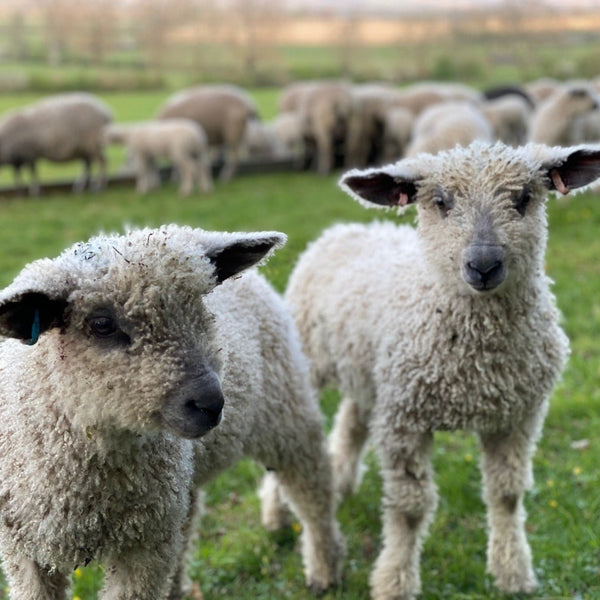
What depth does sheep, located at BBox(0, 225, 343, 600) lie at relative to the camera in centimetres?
223

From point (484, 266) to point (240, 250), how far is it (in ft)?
3.36

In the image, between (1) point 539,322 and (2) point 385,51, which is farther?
(2) point 385,51

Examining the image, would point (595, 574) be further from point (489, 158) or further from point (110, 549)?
point (110, 549)

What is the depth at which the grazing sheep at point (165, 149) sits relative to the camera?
12867 millimetres

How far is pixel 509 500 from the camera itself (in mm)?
3703

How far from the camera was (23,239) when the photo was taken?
9.63 meters

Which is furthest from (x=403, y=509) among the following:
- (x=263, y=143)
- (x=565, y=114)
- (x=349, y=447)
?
(x=263, y=143)

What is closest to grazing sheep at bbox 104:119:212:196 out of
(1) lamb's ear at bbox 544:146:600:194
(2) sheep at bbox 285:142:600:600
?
(2) sheep at bbox 285:142:600:600

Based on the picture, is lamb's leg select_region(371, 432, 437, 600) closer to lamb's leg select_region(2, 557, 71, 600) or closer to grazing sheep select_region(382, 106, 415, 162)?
lamb's leg select_region(2, 557, 71, 600)

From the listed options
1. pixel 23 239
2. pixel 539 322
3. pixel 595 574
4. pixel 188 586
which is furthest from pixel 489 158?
pixel 23 239

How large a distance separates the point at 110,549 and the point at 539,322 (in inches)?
75.5

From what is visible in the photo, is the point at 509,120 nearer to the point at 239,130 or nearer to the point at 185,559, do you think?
the point at 239,130

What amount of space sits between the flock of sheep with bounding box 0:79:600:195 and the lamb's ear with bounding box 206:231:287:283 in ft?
27.9

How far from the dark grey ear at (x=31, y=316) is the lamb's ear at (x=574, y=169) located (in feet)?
6.60
